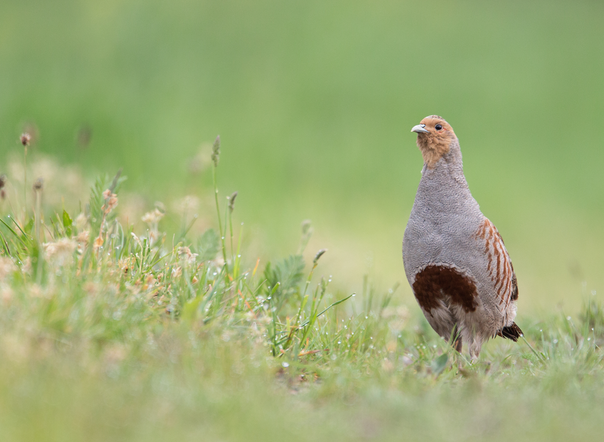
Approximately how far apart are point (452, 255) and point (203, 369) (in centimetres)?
171

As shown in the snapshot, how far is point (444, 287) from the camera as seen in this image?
12.0ft

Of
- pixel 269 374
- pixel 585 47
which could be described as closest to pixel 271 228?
pixel 269 374

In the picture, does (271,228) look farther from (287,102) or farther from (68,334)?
(68,334)

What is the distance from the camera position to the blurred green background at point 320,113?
314 inches

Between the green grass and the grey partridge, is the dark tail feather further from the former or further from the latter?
the green grass

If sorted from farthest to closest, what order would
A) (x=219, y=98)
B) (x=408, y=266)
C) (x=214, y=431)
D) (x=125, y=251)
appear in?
(x=219, y=98) < (x=408, y=266) < (x=125, y=251) < (x=214, y=431)

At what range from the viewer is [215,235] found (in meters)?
3.89

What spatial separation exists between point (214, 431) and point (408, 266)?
2.00 metres

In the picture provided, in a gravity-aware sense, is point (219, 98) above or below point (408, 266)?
above

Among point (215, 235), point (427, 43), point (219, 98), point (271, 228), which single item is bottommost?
point (215, 235)

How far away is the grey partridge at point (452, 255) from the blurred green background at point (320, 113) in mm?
2309

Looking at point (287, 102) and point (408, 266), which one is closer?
point (408, 266)

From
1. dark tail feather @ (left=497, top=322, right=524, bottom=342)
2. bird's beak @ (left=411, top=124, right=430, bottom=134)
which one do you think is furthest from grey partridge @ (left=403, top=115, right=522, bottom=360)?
dark tail feather @ (left=497, top=322, right=524, bottom=342)

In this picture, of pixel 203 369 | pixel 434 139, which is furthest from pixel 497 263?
pixel 203 369
